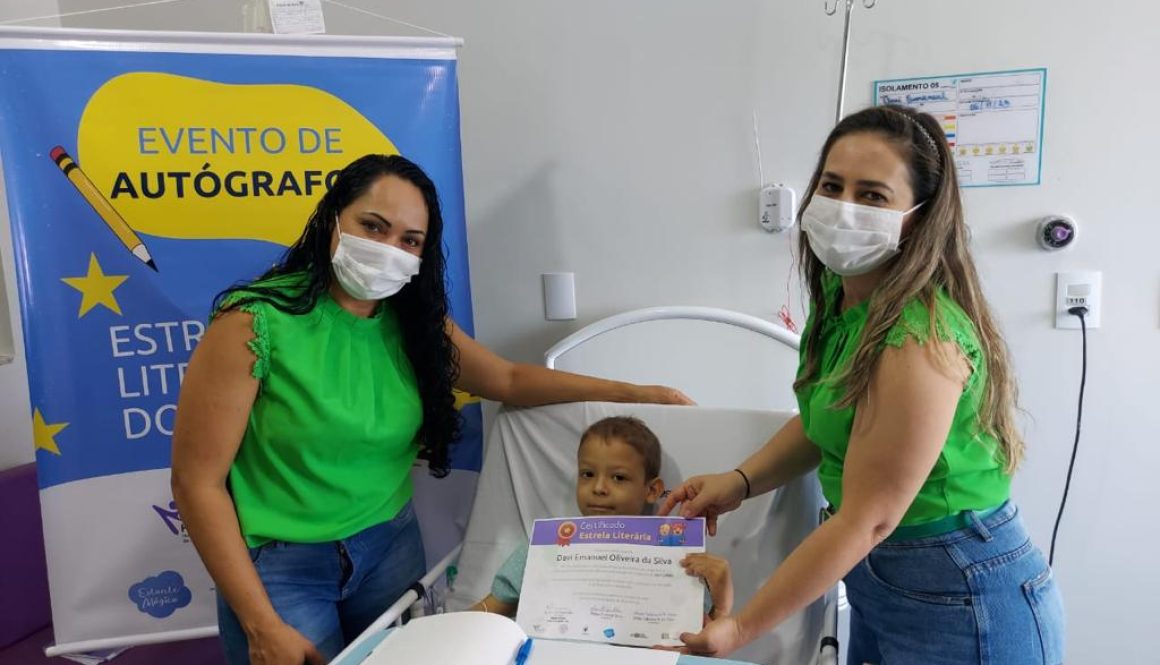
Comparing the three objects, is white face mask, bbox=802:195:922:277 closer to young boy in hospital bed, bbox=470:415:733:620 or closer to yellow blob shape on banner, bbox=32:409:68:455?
young boy in hospital bed, bbox=470:415:733:620

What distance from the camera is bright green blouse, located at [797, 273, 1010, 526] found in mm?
1070

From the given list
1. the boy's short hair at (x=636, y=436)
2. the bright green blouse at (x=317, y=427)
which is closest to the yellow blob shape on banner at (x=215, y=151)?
the bright green blouse at (x=317, y=427)

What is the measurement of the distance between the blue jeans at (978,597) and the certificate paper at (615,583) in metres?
0.33

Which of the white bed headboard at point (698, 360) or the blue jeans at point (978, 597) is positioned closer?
the blue jeans at point (978, 597)

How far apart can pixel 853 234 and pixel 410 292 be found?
0.86 m

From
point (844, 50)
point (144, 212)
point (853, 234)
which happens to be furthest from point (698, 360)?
point (144, 212)

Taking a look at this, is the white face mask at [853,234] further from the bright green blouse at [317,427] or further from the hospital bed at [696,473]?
the bright green blouse at [317,427]

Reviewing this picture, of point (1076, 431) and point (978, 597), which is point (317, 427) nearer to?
point (978, 597)

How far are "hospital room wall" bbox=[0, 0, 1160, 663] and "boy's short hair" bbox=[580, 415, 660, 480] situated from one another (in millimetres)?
693

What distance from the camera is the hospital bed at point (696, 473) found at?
1.44 meters

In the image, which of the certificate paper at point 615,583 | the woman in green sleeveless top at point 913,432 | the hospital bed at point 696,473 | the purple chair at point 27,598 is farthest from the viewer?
the purple chair at point 27,598

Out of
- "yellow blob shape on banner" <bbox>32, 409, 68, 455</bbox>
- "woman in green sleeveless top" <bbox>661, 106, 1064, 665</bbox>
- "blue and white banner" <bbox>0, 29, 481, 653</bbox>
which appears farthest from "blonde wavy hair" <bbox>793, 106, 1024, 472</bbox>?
"yellow blob shape on banner" <bbox>32, 409, 68, 455</bbox>

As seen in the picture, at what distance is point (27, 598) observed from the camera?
2.19 metres

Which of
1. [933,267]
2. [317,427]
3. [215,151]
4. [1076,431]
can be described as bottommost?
[1076,431]
